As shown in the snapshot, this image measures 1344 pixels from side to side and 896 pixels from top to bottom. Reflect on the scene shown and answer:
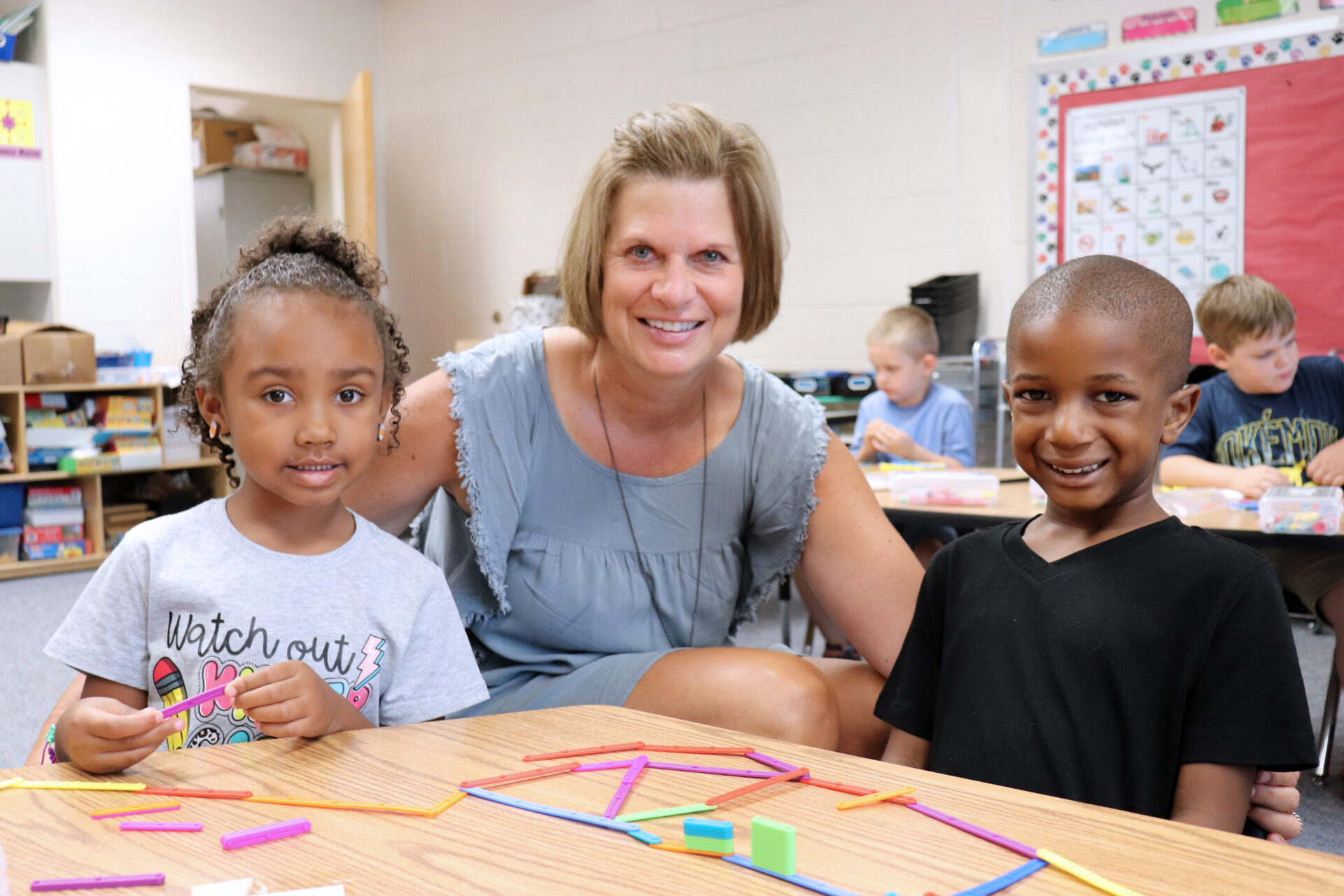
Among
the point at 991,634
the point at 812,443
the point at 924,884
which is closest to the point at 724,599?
the point at 812,443

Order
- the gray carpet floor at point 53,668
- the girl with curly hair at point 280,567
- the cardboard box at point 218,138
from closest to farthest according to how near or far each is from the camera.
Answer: the girl with curly hair at point 280,567 → the gray carpet floor at point 53,668 → the cardboard box at point 218,138

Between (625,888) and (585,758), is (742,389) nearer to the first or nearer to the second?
(585,758)

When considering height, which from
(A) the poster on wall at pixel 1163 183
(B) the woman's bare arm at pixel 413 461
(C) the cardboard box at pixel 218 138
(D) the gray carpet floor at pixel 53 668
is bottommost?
(D) the gray carpet floor at pixel 53 668

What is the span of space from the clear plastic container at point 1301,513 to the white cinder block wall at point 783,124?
242 centimetres

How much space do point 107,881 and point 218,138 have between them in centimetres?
726

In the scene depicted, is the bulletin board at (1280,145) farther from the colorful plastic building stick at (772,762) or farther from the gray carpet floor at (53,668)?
the colorful plastic building stick at (772,762)

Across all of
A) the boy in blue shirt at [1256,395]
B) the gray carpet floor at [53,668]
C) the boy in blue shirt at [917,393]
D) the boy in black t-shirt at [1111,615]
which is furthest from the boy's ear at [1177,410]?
the boy in blue shirt at [917,393]

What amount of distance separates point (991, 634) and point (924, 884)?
424mm

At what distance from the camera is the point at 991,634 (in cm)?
103

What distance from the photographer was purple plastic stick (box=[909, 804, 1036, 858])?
0.68m

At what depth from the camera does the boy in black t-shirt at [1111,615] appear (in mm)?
909

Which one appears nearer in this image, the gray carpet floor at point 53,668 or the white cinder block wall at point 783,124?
the gray carpet floor at point 53,668

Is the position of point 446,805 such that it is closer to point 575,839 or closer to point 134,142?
point 575,839

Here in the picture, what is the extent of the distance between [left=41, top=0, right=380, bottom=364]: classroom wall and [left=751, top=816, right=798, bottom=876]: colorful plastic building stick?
5264 mm
